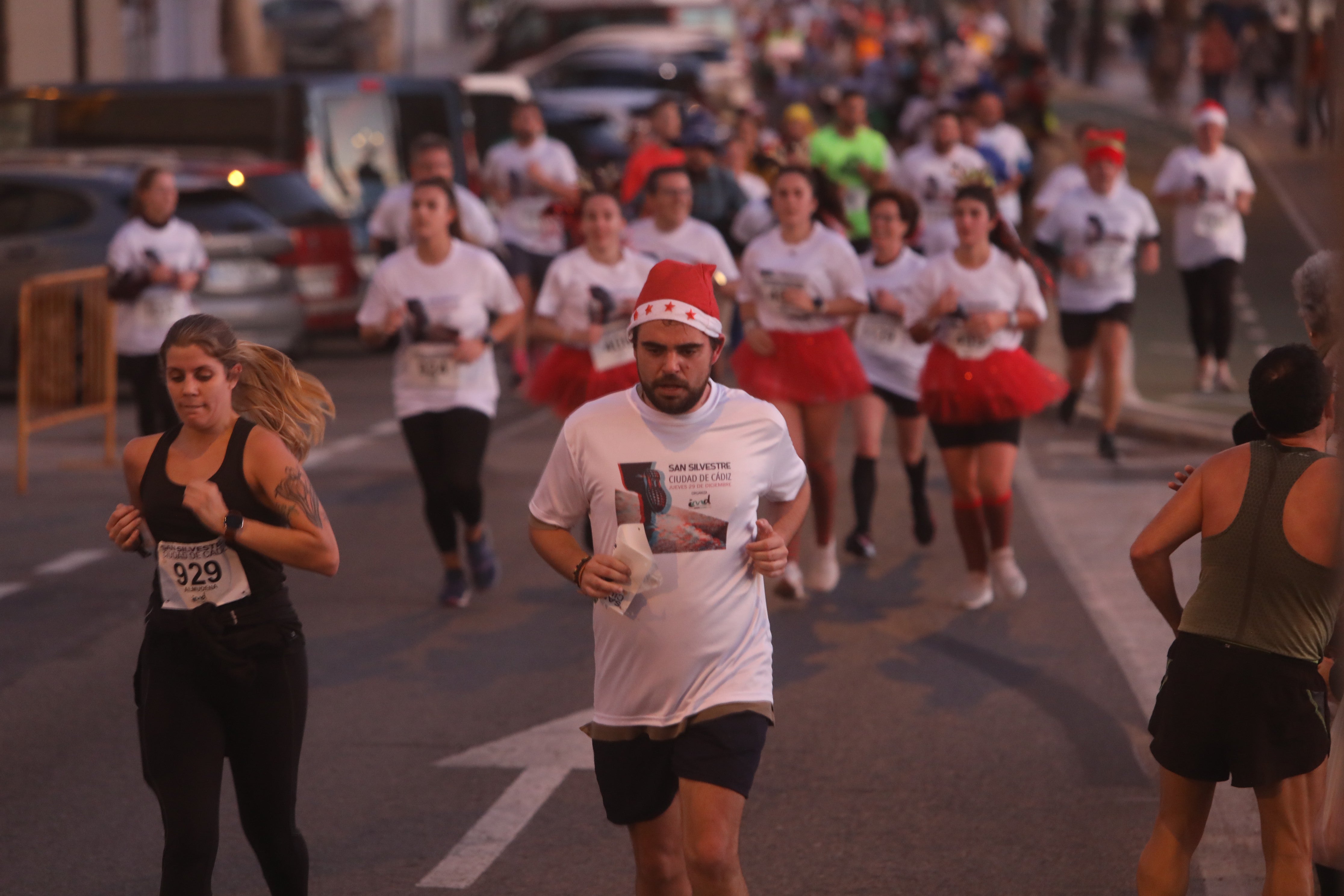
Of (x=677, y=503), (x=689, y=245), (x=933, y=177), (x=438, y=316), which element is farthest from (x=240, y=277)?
(x=677, y=503)

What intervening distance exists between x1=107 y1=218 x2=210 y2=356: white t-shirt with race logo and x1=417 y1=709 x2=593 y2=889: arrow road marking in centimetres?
539

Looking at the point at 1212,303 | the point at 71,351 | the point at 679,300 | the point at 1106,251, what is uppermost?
the point at 679,300

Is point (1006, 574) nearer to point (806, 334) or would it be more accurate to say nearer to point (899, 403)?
point (806, 334)

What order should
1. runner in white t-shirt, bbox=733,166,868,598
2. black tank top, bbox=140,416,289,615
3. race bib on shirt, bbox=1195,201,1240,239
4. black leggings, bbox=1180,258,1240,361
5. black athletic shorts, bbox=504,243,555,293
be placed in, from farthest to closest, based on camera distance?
black athletic shorts, bbox=504,243,555,293 → black leggings, bbox=1180,258,1240,361 → race bib on shirt, bbox=1195,201,1240,239 → runner in white t-shirt, bbox=733,166,868,598 → black tank top, bbox=140,416,289,615

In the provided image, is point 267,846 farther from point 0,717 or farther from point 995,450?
point 995,450

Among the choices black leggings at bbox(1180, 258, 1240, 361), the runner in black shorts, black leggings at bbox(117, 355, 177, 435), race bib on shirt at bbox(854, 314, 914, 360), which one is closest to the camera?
the runner in black shorts

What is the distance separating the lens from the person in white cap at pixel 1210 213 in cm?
1541

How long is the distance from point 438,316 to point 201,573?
459cm

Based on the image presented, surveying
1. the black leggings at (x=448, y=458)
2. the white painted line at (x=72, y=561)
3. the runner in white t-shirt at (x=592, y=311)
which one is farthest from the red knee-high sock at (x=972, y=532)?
the white painted line at (x=72, y=561)

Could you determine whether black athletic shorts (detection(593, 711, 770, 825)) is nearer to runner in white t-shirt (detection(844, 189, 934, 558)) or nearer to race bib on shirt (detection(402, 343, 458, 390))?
race bib on shirt (detection(402, 343, 458, 390))

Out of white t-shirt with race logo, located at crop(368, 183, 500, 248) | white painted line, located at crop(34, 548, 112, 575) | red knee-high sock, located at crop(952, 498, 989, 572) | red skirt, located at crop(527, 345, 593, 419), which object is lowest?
white painted line, located at crop(34, 548, 112, 575)

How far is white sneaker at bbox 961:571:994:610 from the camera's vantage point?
9.63 metres

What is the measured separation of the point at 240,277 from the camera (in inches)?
646

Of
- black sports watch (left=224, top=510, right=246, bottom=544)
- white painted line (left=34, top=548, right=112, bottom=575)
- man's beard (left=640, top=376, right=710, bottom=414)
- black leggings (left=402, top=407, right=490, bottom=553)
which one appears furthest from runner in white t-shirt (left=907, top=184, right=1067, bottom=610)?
black sports watch (left=224, top=510, right=246, bottom=544)
